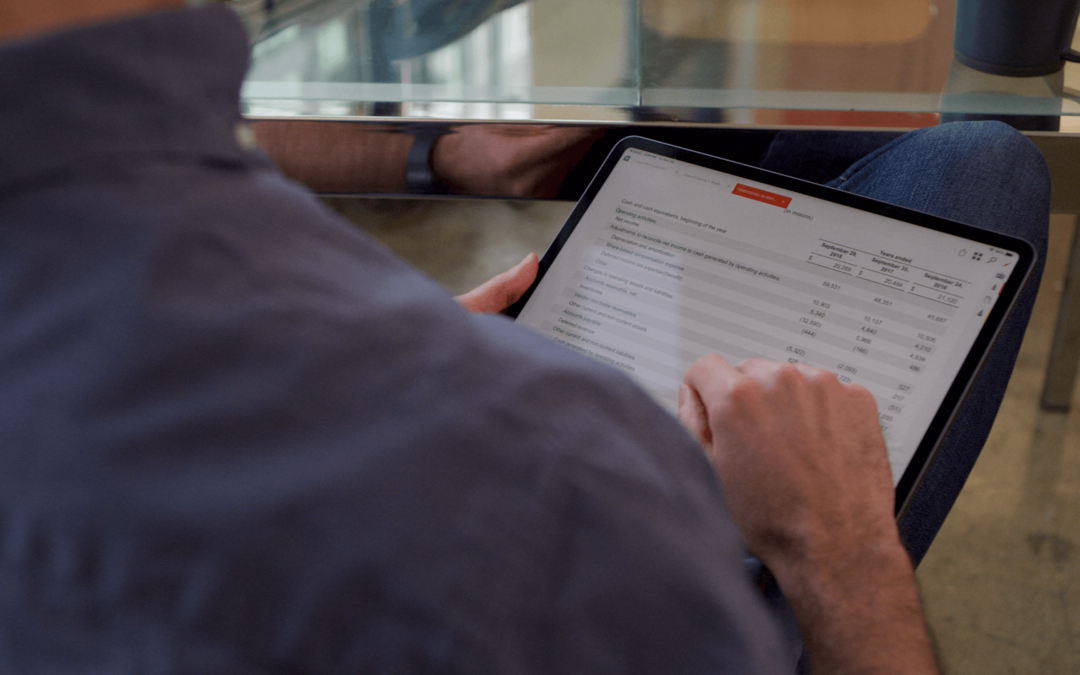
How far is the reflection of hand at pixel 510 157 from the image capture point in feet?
1.99

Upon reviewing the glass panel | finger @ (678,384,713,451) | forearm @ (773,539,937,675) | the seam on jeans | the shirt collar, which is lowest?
forearm @ (773,539,937,675)

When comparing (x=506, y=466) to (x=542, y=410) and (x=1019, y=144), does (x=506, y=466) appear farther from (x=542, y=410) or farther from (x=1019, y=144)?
(x=1019, y=144)

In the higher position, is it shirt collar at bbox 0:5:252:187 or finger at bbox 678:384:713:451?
shirt collar at bbox 0:5:252:187

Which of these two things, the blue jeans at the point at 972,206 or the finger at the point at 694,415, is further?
the blue jeans at the point at 972,206

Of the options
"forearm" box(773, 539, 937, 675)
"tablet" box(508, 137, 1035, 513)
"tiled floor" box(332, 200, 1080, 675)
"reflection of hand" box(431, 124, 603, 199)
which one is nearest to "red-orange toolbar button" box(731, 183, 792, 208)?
"tablet" box(508, 137, 1035, 513)

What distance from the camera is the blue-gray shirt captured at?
19 centimetres

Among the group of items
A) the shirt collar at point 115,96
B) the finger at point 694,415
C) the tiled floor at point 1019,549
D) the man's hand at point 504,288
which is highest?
the shirt collar at point 115,96

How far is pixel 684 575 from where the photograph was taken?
229 mm

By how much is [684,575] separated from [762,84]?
1.66 feet

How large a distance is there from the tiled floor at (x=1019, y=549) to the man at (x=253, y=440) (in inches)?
32.8

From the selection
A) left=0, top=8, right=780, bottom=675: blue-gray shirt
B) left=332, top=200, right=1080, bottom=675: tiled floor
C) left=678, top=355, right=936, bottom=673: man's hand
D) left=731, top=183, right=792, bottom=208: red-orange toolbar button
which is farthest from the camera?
left=332, top=200, right=1080, bottom=675: tiled floor

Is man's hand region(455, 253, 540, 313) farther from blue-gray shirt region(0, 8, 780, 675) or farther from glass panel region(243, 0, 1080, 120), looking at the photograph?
blue-gray shirt region(0, 8, 780, 675)

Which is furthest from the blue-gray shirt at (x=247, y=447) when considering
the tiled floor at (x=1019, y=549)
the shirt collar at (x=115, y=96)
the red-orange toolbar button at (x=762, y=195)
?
the tiled floor at (x=1019, y=549)

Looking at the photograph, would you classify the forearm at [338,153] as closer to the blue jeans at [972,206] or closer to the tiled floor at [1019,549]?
the blue jeans at [972,206]
